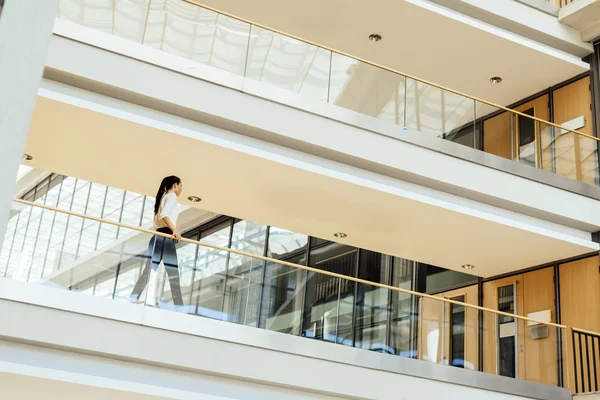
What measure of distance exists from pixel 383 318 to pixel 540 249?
375 cm

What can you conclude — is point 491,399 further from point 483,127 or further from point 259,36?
point 259,36

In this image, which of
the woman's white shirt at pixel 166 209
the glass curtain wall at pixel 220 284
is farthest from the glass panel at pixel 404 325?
the woman's white shirt at pixel 166 209

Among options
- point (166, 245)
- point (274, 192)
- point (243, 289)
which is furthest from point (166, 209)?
point (274, 192)

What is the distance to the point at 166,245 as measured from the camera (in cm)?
832

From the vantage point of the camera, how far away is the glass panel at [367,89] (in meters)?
10.0

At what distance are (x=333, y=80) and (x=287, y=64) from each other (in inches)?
26.9

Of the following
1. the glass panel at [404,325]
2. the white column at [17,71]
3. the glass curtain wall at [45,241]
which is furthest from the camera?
the glass panel at [404,325]

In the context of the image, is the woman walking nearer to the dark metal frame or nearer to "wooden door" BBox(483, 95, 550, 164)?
"wooden door" BBox(483, 95, 550, 164)

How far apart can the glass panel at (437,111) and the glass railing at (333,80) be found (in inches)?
0.6

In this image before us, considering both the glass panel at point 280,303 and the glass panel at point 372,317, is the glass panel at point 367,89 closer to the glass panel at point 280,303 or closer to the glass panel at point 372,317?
the glass panel at point 372,317

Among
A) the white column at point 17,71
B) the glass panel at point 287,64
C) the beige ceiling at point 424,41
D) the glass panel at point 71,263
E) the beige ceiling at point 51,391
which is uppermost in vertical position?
the beige ceiling at point 424,41

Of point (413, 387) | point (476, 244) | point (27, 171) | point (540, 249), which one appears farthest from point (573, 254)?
point (27, 171)

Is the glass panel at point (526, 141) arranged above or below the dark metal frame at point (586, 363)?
above

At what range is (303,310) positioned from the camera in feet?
28.9
